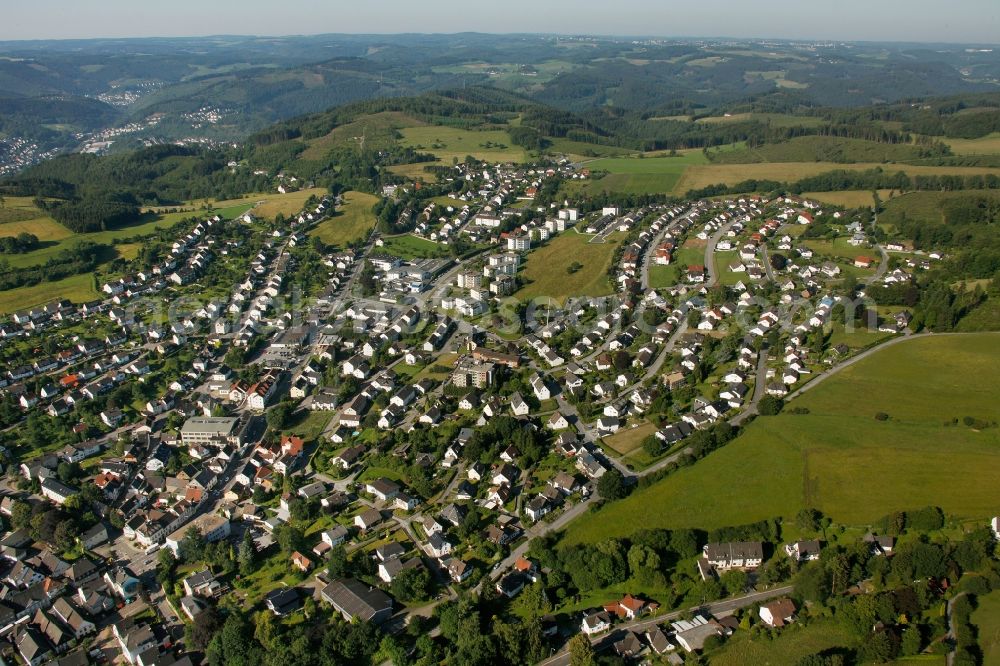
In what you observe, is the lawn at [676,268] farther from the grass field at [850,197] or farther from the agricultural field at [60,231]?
the agricultural field at [60,231]

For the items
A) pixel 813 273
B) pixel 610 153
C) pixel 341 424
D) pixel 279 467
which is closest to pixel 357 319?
pixel 341 424

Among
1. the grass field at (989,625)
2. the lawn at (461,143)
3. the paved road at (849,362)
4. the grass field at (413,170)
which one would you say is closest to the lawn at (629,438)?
the paved road at (849,362)

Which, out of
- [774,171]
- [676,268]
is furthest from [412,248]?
[774,171]

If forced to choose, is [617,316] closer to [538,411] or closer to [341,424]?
[538,411]

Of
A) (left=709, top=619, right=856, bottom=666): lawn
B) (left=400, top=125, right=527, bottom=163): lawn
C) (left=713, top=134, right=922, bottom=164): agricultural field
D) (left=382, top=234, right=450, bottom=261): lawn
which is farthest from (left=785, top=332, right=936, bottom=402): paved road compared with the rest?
(left=400, top=125, right=527, bottom=163): lawn

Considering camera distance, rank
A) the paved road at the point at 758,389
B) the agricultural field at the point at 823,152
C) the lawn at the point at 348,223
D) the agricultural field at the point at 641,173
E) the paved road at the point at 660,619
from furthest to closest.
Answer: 1. the agricultural field at the point at 823,152
2. the agricultural field at the point at 641,173
3. the lawn at the point at 348,223
4. the paved road at the point at 758,389
5. the paved road at the point at 660,619

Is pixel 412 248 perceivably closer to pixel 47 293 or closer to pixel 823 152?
pixel 47 293

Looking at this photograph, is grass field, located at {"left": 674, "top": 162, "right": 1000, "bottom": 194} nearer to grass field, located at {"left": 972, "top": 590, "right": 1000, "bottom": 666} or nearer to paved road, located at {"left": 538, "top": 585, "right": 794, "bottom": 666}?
paved road, located at {"left": 538, "top": 585, "right": 794, "bottom": 666}
